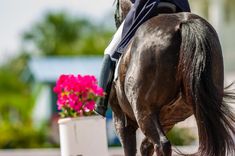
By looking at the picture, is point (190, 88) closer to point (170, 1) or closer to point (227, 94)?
point (227, 94)

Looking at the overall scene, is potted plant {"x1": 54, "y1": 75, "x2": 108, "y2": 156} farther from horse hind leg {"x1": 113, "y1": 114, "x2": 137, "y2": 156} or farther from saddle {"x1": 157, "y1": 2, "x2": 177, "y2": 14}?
saddle {"x1": 157, "y1": 2, "x2": 177, "y2": 14}

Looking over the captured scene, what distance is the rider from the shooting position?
25.8ft

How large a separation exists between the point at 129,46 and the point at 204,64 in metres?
0.95

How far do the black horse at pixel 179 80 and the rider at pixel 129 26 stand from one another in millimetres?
338

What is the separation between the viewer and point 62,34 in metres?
61.9

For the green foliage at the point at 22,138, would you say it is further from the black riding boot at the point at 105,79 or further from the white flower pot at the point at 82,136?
the black riding boot at the point at 105,79

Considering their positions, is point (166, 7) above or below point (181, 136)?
above

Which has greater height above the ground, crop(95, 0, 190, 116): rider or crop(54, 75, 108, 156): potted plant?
crop(95, 0, 190, 116): rider

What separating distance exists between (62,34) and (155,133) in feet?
180

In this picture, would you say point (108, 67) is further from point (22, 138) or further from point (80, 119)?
point (22, 138)

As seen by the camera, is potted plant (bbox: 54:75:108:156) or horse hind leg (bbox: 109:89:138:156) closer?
horse hind leg (bbox: 109:89:138:156)

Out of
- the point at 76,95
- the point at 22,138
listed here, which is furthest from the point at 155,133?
the point at 22,138

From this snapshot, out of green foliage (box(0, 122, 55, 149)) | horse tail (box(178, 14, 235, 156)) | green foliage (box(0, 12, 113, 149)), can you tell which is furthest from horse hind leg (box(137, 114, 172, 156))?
green foliage (box(0, 12, 113, 149))

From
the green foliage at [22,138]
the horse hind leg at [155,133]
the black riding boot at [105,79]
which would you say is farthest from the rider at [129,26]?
the green foliage at [22,138]
